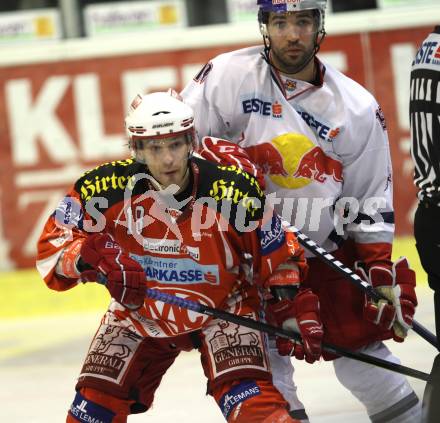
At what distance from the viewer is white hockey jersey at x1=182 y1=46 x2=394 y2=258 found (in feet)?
13.3

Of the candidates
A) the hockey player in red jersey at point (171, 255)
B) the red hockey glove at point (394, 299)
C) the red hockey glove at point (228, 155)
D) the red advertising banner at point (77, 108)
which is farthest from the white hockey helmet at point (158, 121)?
the red advertising banner at point (77, 108)

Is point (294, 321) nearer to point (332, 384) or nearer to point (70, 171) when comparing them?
point (332, 384)

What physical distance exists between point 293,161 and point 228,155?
0.29m

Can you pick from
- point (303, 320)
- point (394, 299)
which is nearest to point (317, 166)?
point (394, 299)

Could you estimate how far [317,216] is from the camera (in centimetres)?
412

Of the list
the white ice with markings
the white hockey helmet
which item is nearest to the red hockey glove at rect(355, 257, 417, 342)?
the white ice with markings

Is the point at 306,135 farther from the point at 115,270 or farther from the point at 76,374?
the point at 76,374

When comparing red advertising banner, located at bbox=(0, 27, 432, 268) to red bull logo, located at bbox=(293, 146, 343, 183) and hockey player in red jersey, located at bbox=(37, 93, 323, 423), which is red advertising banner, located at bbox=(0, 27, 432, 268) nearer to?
red bull logo, located at bbox=(293, 146, 343, 183)

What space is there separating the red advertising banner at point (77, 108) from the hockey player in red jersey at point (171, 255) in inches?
173

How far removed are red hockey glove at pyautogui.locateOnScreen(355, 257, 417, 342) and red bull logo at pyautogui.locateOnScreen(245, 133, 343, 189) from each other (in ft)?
1.18

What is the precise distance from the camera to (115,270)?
3.46m

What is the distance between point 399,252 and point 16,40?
2988 millimetres

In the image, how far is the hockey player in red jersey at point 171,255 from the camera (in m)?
3.56

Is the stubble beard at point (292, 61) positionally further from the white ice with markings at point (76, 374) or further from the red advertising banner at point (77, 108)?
the red advertising banner at point (77, 108)
